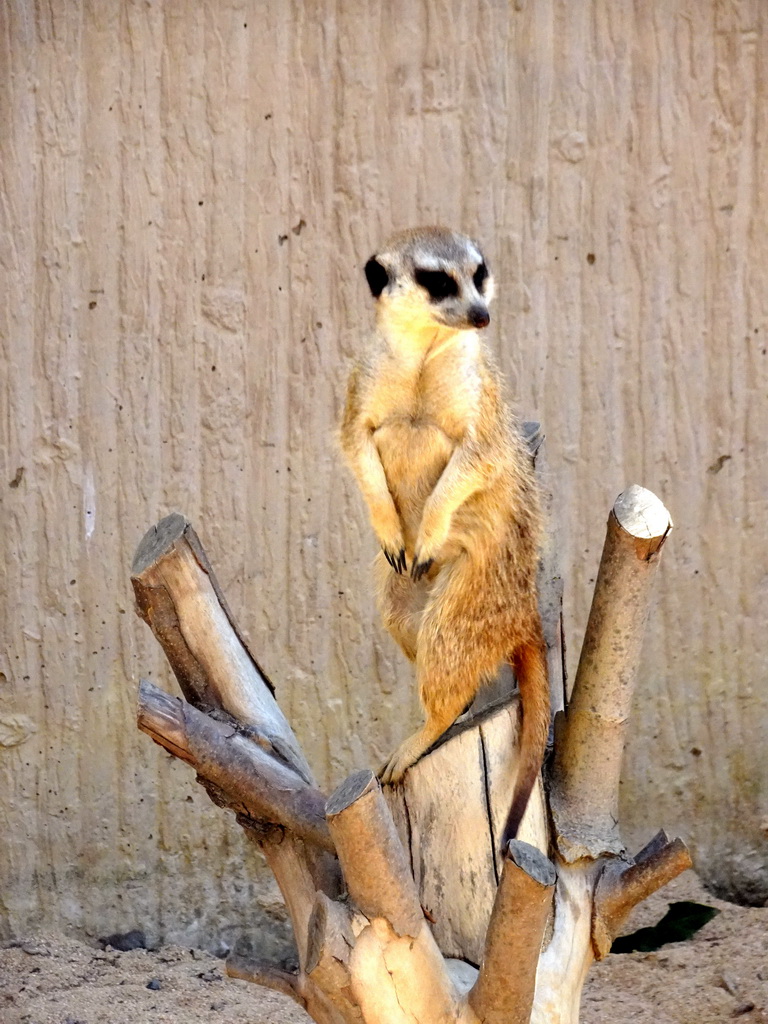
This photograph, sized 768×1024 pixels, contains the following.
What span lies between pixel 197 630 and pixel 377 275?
2.49 feet

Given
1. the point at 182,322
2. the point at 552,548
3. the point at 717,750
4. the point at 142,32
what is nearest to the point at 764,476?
the point at 717,750

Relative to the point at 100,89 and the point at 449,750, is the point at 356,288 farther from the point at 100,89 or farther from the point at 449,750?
the point at 449,750

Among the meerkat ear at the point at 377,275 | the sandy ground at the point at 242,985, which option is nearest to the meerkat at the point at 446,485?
the meerkat ear at the point at 377,275

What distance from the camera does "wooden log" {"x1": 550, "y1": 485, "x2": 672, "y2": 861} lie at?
91.6 inches

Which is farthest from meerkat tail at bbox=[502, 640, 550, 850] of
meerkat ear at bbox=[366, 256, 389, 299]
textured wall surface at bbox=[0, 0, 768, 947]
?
textured wall surface at bbox=[0, 0, 768, 947]

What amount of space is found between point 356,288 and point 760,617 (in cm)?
147

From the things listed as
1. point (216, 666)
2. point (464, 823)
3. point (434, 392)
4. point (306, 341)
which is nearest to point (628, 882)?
point (464, 823)

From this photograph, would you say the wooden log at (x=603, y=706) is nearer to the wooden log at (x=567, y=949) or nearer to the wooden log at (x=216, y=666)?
the wooden log at (x=567, y=949)

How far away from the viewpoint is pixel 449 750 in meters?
2.34

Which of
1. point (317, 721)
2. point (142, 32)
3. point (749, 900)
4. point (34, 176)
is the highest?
point (142, 32)

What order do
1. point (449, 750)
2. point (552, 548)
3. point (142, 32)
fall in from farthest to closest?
point (142, 32)
point (552, 548)
point (449, 750)

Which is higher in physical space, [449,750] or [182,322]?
[182,322]

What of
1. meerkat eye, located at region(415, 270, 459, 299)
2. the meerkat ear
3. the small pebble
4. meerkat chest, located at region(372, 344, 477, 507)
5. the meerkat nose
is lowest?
the small pebble

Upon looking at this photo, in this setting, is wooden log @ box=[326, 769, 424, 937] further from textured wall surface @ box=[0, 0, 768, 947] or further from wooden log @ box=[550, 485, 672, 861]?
textured wall surface @ box=[0, 0, 768, 947]
